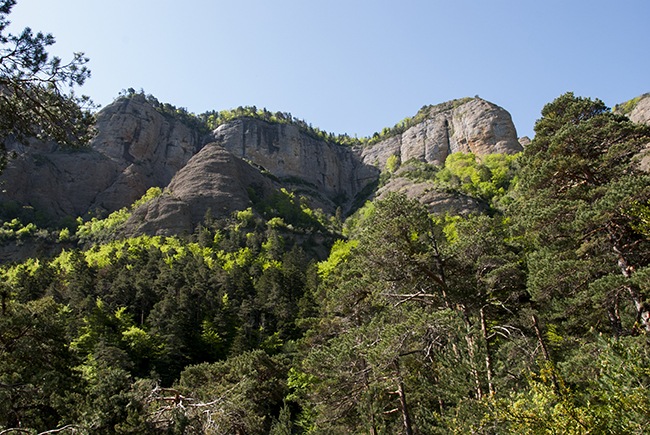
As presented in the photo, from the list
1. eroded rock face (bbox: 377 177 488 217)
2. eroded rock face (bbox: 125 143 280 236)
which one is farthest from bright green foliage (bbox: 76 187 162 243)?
eroded rock face (bbox: 377 177 488 217)

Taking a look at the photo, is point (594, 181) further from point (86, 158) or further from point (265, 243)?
point (86, 158)

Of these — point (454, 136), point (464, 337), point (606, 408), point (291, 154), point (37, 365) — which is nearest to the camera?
point (606, 408)

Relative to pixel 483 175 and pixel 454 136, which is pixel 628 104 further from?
pixel 454 136

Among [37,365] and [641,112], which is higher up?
[641,112]

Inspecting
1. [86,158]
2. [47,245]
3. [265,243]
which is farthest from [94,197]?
[265,243]

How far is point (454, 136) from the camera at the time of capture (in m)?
87.2

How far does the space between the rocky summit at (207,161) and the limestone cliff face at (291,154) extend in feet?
0.98

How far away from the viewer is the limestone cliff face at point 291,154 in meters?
96.4

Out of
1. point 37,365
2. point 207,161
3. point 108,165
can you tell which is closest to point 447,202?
point 207,161

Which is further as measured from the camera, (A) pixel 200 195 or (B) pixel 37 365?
(A) pixel 200 195

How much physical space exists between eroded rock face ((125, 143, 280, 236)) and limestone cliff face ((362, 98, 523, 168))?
136ft

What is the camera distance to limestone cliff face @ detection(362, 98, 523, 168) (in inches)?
3046

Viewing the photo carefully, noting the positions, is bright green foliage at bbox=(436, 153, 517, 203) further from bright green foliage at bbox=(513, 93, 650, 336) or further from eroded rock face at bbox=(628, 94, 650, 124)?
bright green foliage at bbox=(513, 93, 650, 336)

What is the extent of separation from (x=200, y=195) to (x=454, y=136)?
59660 mm
